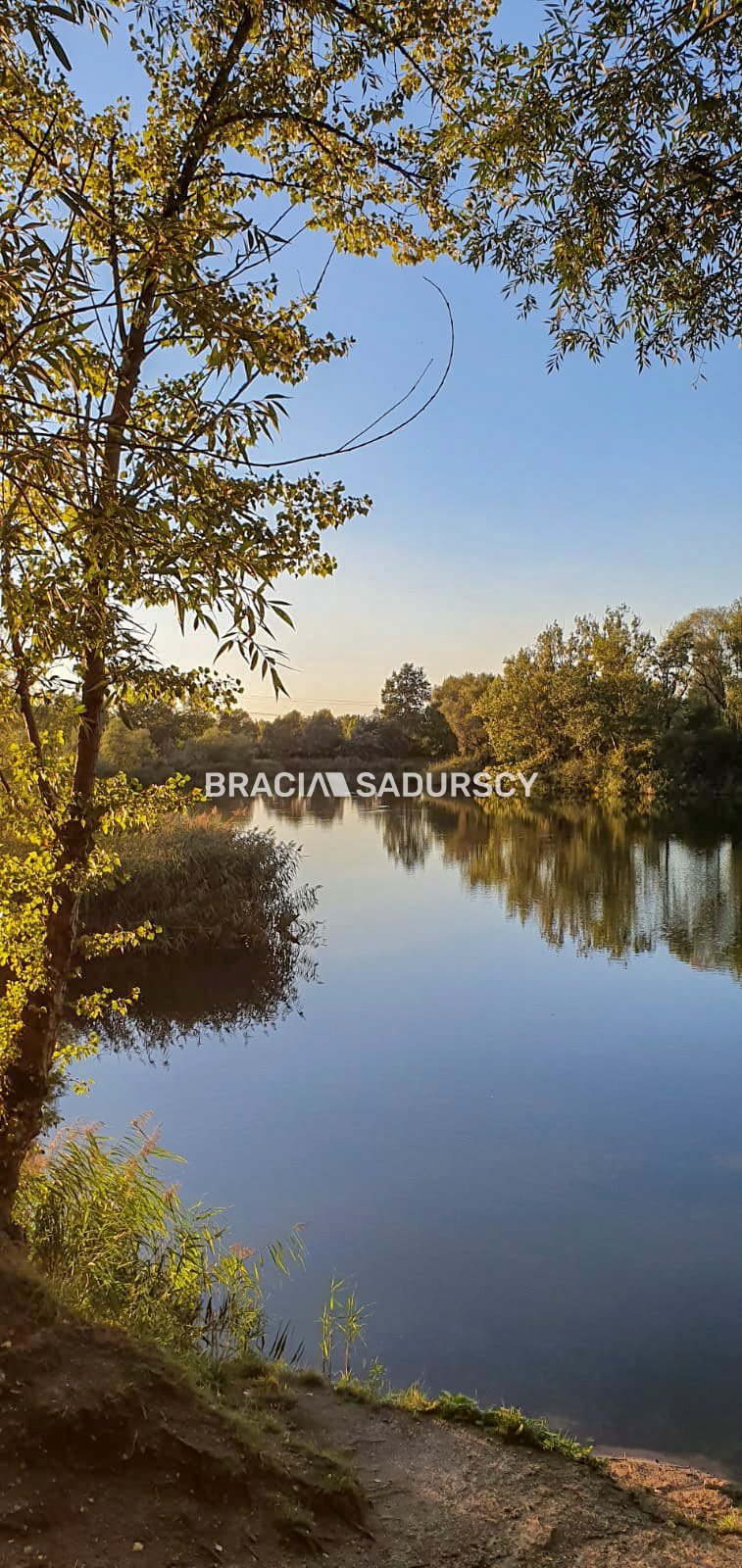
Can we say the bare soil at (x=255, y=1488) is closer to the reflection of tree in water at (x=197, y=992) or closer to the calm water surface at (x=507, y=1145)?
the calm water surface at (x=507, y=1145)

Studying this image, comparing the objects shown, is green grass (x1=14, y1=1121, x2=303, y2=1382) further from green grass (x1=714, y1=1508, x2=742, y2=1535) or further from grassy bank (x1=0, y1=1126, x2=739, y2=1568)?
green grass (x1=714, y1=1508, x2=742, y2=1535)

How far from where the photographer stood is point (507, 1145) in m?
7.57

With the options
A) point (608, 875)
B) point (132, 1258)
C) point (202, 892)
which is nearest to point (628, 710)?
point (608, 875)

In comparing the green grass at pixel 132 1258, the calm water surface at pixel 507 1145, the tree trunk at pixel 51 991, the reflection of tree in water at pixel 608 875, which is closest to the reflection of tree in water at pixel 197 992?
the calm water surface at pixel 507 1145

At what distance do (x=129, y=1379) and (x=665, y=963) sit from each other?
1241 centimetres

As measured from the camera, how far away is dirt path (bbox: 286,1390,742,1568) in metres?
2.82

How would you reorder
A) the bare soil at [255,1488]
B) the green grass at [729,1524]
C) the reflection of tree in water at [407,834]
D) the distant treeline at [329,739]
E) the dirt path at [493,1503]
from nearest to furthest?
the bare soil at [255,1488], the dirt path at [493,1503], the green grass at [729,1524], the reflection of tree in water at [407,834], the distant treeline at [329,739]

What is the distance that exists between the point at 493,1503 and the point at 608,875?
64.8 feet

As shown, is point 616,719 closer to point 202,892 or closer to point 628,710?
point 628,710

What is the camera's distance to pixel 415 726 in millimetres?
73500

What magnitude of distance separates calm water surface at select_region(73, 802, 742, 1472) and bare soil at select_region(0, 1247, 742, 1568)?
1009 mm

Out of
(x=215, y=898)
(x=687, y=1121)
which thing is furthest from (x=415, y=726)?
(x=687, y=1121)

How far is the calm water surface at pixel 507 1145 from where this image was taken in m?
4.79

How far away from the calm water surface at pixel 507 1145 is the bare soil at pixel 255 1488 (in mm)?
1009
